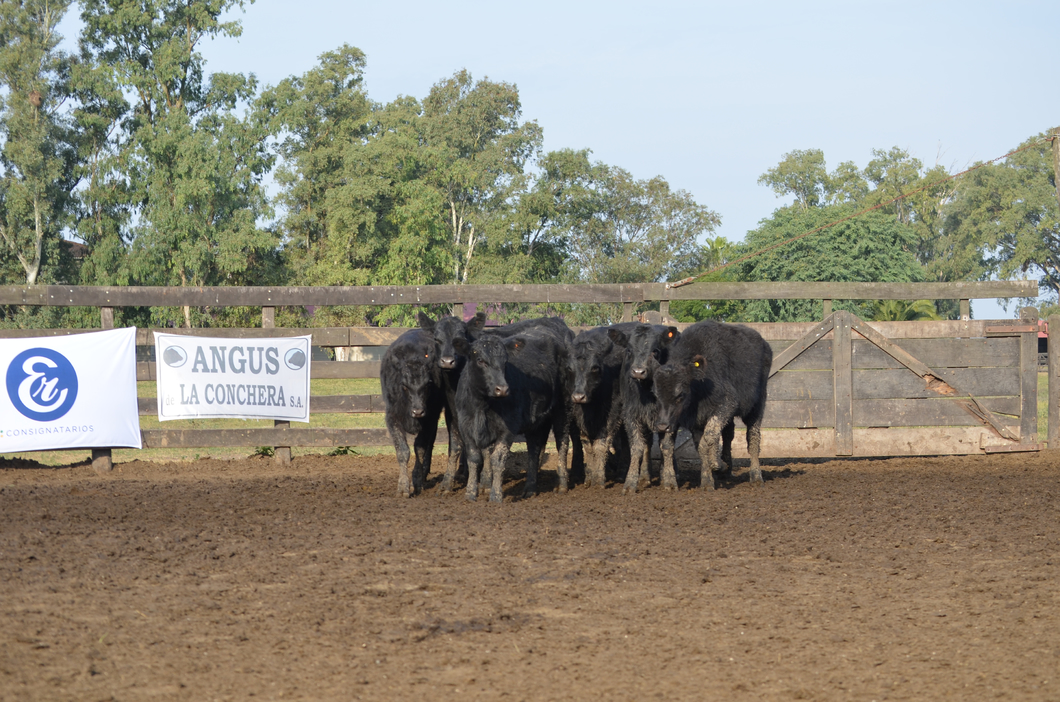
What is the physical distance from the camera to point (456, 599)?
580 centimetres

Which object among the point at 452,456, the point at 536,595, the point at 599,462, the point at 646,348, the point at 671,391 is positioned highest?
the point at 646,348

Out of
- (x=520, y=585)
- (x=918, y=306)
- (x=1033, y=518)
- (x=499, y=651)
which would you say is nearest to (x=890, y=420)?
(x=1033, y=518)

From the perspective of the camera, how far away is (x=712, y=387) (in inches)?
402

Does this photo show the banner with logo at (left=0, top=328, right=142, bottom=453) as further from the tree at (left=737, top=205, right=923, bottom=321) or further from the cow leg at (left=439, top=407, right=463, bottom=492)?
the tree at (left=737, top=205, right=923, bottom=321)

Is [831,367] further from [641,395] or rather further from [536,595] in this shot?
[536,595]

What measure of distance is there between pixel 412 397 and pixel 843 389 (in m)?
5.68

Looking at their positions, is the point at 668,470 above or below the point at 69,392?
below

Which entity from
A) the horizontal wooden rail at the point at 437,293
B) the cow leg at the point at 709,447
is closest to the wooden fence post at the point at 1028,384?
the horizontal wooden rail at the point at 437,293

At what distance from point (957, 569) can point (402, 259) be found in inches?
1729

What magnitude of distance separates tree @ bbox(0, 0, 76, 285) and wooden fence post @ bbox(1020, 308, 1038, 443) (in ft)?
136

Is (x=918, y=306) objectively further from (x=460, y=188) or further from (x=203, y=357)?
(x=203, y=357)

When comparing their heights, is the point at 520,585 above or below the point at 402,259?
below

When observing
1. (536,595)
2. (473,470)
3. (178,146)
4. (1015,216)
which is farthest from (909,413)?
(1015,216)

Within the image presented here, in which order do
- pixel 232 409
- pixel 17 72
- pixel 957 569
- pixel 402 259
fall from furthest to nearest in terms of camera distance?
pixel 402 259 → pixel 17 72 → pixel 232 409 → pixel 957 569
